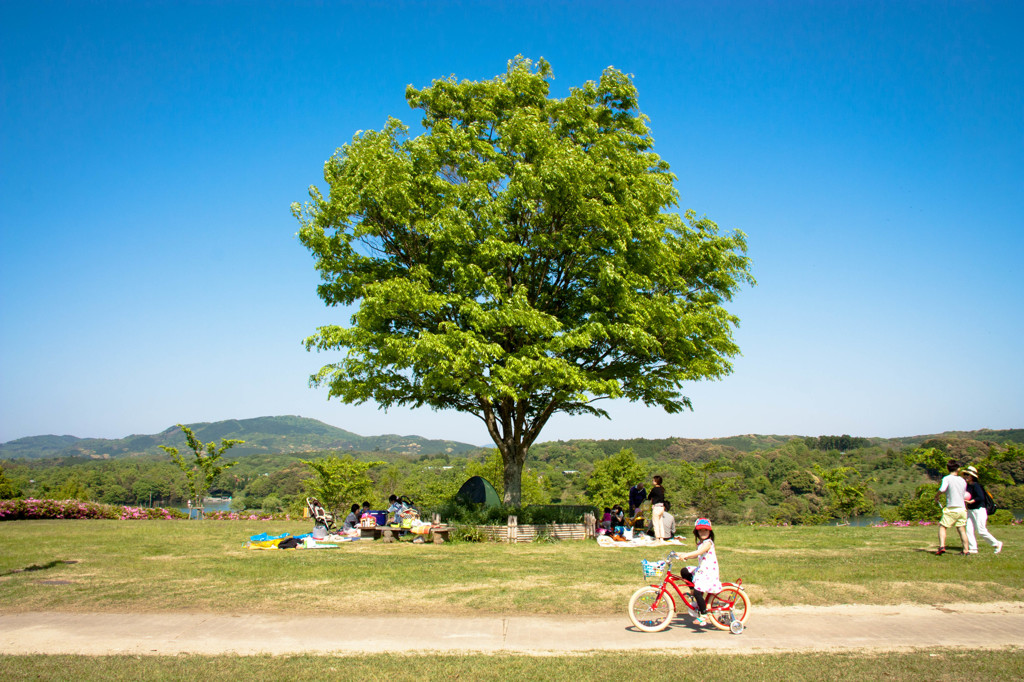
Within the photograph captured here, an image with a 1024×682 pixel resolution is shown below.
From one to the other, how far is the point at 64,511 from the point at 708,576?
27.4m

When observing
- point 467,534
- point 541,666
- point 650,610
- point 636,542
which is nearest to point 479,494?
point 467,534

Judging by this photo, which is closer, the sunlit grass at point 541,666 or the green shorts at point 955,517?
the sunlit grass at point 541,666

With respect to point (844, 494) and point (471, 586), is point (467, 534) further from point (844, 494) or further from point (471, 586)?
point (844, 494)

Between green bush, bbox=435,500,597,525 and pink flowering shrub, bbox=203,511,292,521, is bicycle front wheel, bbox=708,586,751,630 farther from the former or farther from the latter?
pink flowering shrub, bbox=203,511,292,521

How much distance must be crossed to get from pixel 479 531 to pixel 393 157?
11.6 m

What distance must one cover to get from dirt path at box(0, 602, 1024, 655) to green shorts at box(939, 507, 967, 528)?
4.11m

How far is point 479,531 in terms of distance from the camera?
1830 cm

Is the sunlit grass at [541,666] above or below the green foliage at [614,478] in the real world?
above

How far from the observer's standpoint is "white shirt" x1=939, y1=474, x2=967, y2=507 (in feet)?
43.0

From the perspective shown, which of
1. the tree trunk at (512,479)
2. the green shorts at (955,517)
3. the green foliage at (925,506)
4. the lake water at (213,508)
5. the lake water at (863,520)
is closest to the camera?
the green shorts at (955,517)

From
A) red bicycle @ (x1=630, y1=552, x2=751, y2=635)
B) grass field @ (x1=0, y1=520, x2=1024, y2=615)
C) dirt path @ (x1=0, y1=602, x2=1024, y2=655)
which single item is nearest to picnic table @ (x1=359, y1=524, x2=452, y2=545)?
grass field @ (x1=0, y1=520, x2=1024, y2=615)

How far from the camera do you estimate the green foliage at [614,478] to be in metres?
63.8

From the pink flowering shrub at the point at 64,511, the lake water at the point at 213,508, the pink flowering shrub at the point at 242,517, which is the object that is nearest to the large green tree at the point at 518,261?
the pink flowering shrub at the point at 242,517

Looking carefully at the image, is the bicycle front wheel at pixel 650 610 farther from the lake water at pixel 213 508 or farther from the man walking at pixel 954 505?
the lake water at pixel 213 508
